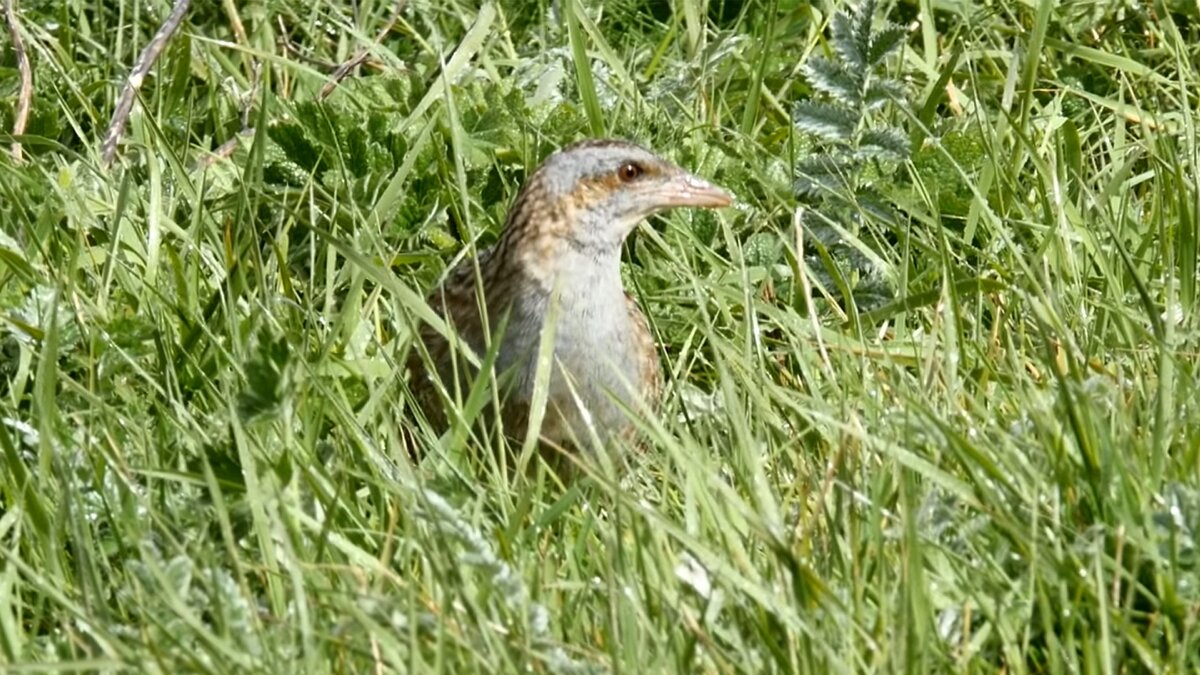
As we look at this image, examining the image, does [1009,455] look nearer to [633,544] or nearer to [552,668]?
[633,544]

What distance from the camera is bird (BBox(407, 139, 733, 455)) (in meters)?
4.88

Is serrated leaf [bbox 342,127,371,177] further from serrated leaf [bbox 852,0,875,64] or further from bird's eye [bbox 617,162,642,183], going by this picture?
serrated leaf [bbox 852,0,875,64]

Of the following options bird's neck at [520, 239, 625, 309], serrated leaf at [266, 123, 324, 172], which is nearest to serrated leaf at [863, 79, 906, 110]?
bird's neck at [520, 239, 625, 309]

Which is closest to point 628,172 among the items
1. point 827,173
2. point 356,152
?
point 827,173

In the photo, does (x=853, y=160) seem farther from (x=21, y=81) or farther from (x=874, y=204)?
(x=21, y=81)

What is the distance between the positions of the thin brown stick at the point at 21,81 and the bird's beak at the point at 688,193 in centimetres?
163

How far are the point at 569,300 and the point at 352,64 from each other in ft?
5.14

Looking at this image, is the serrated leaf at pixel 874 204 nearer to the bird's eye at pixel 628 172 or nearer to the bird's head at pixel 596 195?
the bird's head at pixel 596 195

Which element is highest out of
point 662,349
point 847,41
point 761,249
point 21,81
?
point 847,41

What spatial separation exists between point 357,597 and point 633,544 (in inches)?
24.9

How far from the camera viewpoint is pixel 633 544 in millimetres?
3855

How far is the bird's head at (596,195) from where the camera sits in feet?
16.6

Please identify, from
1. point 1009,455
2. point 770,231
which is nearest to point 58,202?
point 770,231

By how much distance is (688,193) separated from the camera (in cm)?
521
